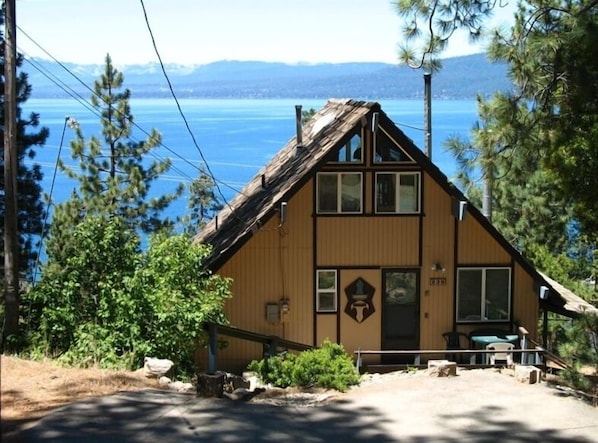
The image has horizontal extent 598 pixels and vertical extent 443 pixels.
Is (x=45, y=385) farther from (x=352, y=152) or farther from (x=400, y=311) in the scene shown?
(x=400, y=311)

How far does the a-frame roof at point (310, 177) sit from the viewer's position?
18.5m

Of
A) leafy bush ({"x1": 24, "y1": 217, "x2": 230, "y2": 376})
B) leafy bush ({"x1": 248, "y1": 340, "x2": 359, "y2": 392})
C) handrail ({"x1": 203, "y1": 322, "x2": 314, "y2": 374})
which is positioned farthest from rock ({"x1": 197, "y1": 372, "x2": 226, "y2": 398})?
leafy bush ({"x1": 248, "y1": 340, "x2": 359, "y2": 392})

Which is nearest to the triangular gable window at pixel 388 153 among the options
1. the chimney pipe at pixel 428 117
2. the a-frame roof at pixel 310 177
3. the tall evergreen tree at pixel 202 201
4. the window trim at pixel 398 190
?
the a-frame roof at pixel 310 177

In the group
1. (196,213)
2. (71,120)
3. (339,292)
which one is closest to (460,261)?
(339,292)

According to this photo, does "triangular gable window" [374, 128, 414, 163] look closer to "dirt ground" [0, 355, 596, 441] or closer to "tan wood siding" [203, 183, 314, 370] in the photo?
"tan wood siding" [203, 183, 314, 370]

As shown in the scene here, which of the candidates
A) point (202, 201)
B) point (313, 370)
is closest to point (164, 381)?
point (313, 370)

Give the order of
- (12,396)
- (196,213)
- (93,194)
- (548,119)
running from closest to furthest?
(12,396)
(548,119)
(93,194)
(196,213)

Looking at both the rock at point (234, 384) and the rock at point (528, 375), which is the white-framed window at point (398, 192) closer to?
the rock at point (528, 375)

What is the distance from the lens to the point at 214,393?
11031mm

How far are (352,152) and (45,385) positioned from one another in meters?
10.3

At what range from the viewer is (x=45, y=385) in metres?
10.5

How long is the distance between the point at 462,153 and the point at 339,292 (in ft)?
21.0

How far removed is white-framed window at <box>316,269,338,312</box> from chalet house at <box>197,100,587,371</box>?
0.07ft

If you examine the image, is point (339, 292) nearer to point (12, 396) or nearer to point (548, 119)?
point (548, 119)
